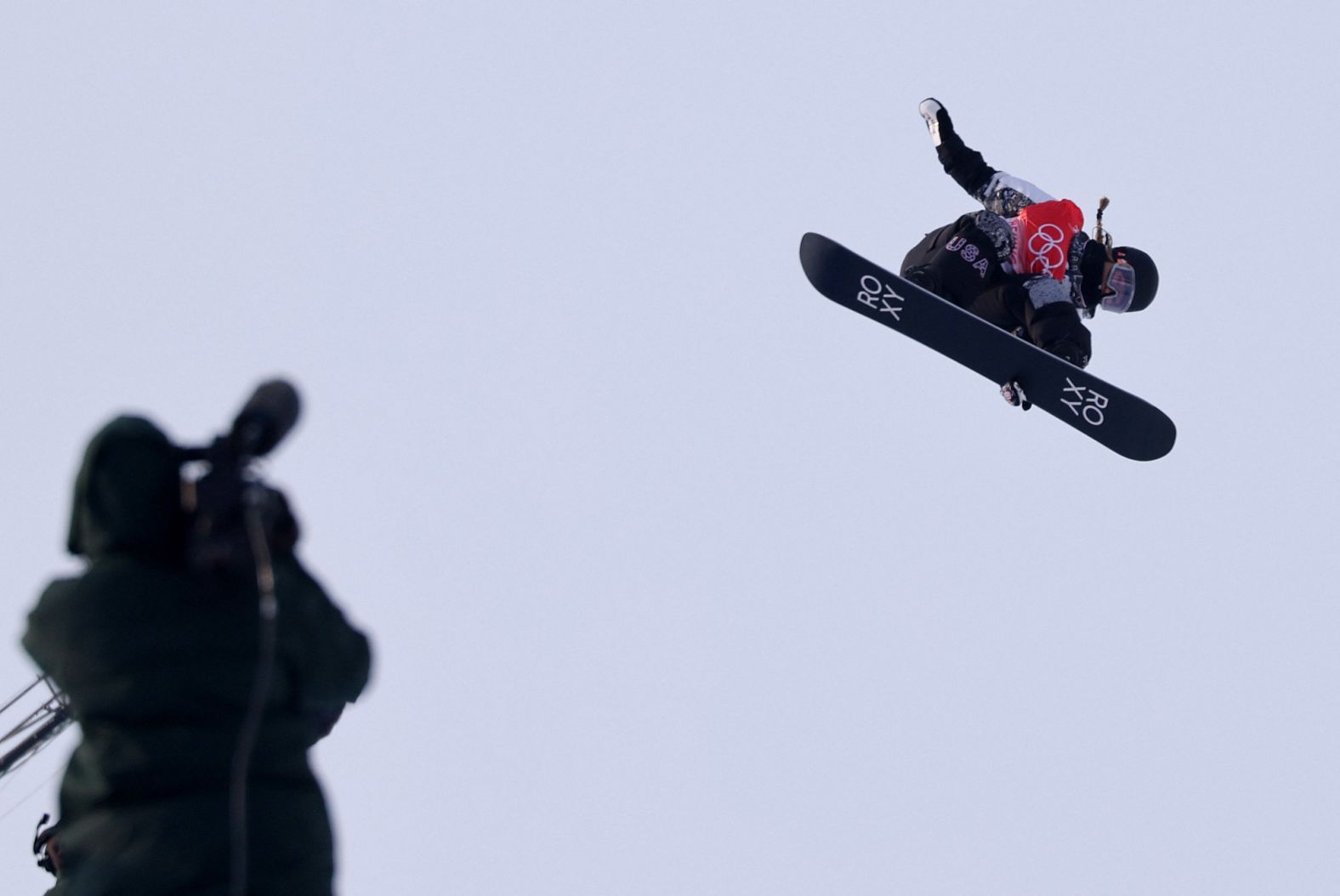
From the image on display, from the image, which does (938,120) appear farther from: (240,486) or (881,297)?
(240,486)

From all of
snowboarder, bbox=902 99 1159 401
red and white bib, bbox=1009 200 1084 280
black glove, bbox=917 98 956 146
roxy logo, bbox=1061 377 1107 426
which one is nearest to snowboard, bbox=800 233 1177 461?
roxy logo, bbox=1061 377 1107 426

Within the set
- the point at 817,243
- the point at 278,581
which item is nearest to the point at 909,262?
the point at 817,243

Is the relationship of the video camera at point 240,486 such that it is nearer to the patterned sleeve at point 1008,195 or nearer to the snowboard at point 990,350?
the snowboard at point 990,350

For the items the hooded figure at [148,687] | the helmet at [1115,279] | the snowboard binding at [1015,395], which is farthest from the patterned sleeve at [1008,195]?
the hooded figure at [148,687]

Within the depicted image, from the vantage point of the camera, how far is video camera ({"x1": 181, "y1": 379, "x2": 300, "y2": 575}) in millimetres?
3424

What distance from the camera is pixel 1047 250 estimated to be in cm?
880

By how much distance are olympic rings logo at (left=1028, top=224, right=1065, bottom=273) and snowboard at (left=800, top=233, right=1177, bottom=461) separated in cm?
44

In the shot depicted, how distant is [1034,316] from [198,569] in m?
6.13

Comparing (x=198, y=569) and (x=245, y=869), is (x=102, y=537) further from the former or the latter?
(x=245, y=869)

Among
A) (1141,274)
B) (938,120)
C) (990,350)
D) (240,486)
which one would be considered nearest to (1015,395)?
(990,350)

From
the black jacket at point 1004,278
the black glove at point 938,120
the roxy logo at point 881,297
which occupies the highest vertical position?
the black glove at point 938,120

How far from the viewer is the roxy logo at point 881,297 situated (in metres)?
8.83

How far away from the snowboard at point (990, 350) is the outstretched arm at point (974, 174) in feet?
2.30

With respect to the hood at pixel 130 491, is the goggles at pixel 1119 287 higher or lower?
higher
